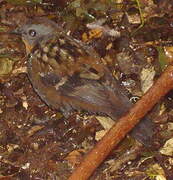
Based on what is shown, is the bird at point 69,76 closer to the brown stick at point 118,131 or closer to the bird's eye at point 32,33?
the bird's eye at point 32,33

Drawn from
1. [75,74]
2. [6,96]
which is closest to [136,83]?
[75,74]

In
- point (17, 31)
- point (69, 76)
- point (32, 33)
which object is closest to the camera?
point (69, 76)

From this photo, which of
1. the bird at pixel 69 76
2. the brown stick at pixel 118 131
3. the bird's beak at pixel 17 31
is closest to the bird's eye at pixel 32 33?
the bird at pixel 69 76

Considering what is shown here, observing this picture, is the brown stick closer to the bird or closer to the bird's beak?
the bird

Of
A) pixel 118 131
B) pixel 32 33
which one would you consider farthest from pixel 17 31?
pixel 118 131

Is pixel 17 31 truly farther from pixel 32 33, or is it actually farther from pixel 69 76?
pixel 69 76
